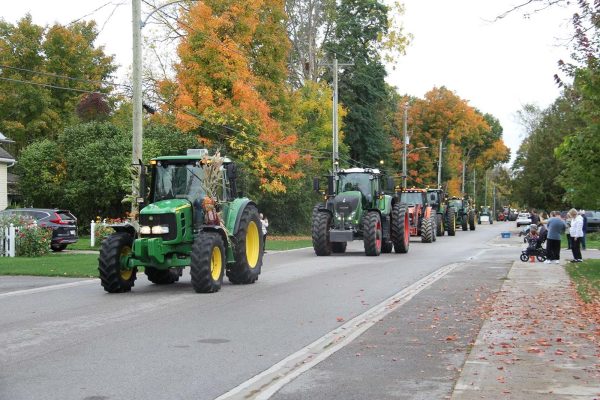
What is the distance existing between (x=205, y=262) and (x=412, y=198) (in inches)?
1146

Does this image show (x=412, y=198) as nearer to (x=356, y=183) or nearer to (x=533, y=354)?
(x=356, y=183)

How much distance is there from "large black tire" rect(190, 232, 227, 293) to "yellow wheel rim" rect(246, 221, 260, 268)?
2.13 metres

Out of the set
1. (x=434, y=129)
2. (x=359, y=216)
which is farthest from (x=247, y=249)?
(x=434, y=129)

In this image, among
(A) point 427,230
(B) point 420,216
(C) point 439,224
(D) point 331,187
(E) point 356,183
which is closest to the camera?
(D) point 331,187

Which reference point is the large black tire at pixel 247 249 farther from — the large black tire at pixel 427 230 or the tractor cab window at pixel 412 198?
the tractor cab window at pixel 412 198

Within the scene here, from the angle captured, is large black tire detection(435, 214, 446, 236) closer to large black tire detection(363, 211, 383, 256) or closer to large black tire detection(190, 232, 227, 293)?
large black tire detection(363, 211, 383, 256)

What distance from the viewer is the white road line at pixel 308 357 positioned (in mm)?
7150

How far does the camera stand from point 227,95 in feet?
132

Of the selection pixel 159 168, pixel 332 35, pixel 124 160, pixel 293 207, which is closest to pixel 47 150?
pixel 124 160

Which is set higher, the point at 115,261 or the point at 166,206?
the point at 166,206

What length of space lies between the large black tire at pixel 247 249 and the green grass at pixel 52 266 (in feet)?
13.8

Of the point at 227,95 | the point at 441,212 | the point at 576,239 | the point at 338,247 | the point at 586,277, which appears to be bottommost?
the point at 586,277

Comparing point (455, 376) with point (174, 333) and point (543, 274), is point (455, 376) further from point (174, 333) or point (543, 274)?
point (543, 274)

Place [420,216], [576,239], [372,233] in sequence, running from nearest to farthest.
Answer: [576,239], [372,233], [420,216]
